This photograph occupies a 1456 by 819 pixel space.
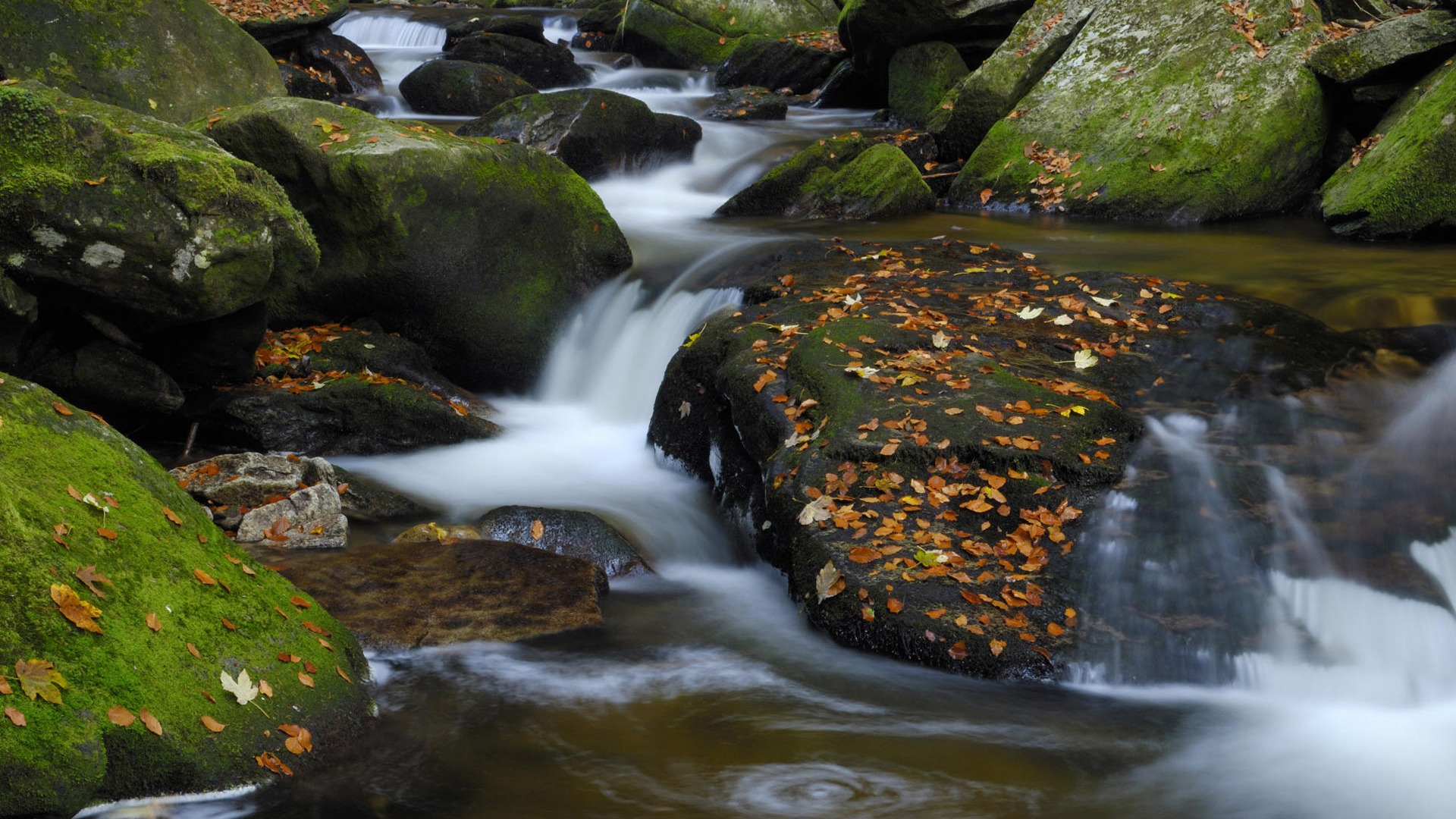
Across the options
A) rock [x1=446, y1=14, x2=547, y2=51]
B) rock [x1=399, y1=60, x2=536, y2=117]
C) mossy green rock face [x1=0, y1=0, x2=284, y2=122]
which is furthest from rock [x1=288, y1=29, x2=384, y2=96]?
mossy green rock face [x1=0, y1=0, x2=284, y2=122]

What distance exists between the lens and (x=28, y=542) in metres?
3.46

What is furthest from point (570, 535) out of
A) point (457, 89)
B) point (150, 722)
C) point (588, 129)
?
point (457, 89)

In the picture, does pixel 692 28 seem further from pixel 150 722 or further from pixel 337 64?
pixel 150 722

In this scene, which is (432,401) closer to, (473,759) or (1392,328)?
(473,759)

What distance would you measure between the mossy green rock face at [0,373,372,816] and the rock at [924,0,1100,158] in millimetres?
11094

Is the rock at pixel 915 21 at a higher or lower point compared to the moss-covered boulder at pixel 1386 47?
higher

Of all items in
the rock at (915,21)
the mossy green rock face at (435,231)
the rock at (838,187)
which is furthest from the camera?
the rock at (915,21)

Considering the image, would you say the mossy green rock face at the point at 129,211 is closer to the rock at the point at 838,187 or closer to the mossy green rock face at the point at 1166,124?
the rock at the point at 838,187

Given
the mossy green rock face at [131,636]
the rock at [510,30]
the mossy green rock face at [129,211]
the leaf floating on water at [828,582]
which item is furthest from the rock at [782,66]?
the mossy green rock face at [131,636]

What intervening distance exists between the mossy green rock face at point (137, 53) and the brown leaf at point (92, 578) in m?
6.75

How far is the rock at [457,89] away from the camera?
16.1 meters

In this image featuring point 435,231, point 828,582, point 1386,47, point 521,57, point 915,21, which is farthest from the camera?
point 521,57

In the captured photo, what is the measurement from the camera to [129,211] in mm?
5926

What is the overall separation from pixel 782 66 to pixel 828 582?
15.7 metres
